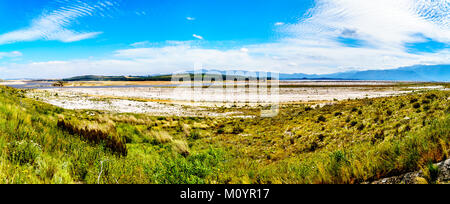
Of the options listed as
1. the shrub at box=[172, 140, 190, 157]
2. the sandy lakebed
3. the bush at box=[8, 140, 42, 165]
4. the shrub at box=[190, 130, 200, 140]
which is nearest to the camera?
the bush at box=[8, 140, 42, 165]

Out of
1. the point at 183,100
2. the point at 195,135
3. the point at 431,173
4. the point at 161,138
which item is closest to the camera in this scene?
the point at 431,173

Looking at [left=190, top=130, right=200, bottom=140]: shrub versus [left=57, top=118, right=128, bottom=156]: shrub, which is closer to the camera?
[left=57, top=118, right=128, bottom=156]: shrub

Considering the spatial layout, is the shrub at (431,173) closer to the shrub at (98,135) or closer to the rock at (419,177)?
the rock at (419,177)

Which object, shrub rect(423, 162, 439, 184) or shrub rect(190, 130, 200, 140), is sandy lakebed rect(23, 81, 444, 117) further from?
shrub rect(423, 162, 439, 184)

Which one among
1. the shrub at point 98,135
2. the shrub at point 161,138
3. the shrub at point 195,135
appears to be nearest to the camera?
the shrub at point 98,135

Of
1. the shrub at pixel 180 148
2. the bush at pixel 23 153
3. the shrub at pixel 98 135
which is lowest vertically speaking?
the shrub at pixel 180 148

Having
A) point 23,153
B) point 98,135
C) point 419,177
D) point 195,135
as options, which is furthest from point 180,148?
point 419,177

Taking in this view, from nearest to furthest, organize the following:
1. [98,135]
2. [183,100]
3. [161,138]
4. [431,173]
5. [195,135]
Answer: [431,173] < [98,135] < [161,138] < [195,135] < [183,100]

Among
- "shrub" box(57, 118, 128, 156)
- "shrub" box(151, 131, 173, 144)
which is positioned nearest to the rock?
"shrub" box(57, 118, 128, 156)

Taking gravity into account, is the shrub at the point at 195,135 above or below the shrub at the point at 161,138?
below

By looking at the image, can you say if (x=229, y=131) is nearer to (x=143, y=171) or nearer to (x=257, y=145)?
(x=257, y=145)

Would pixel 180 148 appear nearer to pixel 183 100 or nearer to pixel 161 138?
pixel 161 138

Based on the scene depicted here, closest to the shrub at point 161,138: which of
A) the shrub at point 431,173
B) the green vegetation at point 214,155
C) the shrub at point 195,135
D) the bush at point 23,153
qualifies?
the green vegetation at point 214,155
